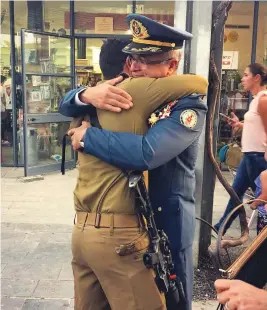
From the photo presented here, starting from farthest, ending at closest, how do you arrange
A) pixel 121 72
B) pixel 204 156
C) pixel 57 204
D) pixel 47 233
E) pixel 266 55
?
pixel 266 55 → pixel 57 204 → pixel 47 233 → pixel 204 156 → pixel 121 72

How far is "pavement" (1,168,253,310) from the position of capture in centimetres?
369

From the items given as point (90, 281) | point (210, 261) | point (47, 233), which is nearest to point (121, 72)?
point (90, 281)

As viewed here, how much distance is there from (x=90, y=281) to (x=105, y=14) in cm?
724

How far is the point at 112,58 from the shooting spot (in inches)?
93.8

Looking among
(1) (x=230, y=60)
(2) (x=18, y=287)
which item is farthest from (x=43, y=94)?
(2) (x=18, y=287)

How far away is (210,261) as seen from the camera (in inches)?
167

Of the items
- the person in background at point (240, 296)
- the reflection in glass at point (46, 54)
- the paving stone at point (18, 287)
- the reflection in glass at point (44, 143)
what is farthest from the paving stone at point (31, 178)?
the person in background at point (240, 296)

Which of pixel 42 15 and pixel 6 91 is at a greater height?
pixel 42 15

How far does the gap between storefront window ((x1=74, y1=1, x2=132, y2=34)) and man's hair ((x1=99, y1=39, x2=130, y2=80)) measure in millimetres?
6405

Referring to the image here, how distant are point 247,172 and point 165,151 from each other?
125 inches

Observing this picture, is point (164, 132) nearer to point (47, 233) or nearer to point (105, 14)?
point (47, 233)

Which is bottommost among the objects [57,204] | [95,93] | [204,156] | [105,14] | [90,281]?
[57,204]

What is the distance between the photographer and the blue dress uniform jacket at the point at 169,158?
1.92 m

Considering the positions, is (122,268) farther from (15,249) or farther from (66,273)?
(15,249)
